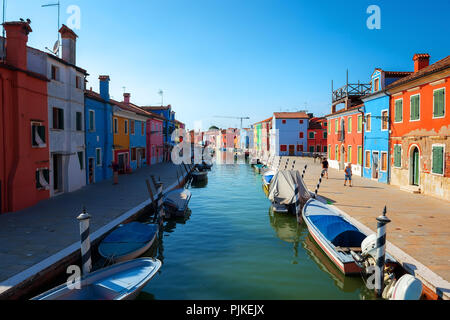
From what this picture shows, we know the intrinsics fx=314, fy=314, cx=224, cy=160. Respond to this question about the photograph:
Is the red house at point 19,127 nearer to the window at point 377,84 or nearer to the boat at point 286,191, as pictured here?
the boat at point 286,191

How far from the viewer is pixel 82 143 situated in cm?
2180

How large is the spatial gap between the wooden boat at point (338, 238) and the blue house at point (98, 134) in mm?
17548

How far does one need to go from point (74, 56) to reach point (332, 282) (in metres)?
20.8

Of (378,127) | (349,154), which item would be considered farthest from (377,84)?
(349,154)

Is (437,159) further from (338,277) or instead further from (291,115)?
(291,115)

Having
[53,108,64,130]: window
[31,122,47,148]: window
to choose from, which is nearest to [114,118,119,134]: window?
[53,108,64,130]: window

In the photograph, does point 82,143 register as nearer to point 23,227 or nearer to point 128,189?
point 128,189

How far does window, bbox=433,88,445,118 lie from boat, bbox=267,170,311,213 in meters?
8.09

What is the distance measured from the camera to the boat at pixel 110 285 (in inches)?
262

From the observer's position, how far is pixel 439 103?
16.6 meters

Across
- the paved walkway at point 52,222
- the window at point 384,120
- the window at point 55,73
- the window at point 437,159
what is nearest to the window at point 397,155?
the window at point 384,120

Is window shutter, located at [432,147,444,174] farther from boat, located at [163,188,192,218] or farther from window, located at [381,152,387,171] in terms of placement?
boat, located at [163,188,192,218]

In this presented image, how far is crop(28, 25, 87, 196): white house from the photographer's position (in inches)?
690

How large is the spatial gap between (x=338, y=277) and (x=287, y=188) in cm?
788
